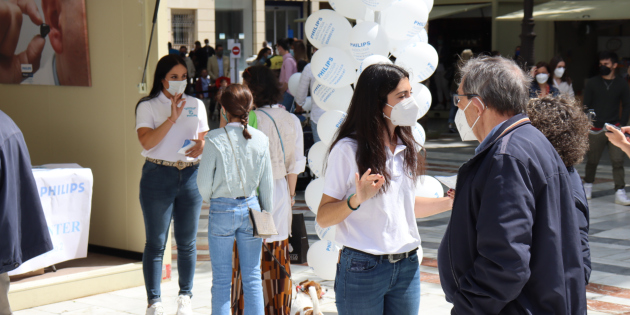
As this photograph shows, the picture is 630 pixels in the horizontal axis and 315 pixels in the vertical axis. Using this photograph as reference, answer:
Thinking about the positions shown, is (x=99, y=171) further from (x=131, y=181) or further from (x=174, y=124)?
(x=174, y=124)

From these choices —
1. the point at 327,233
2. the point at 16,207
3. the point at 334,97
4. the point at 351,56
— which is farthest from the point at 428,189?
the point at 16,207

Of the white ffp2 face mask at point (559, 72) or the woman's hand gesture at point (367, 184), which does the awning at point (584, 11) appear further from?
the woman's hand gesture at point (367, 184)

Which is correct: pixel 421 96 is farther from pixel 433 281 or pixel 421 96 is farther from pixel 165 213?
pixel 165 213

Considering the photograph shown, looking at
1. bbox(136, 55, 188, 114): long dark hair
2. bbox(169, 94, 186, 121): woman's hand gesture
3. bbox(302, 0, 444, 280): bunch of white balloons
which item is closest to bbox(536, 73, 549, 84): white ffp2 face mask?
bbox(302, 0, 444, 280): bunch of white balloons

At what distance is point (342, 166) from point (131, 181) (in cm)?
370

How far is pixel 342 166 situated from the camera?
3312mm

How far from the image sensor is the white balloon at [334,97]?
5539 millimetres

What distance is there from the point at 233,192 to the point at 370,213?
1483mm

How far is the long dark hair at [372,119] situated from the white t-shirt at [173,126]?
218 cm

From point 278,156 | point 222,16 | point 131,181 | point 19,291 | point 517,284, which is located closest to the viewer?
point 517,284

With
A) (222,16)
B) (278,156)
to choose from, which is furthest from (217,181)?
(222,16)

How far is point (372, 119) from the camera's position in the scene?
3.31 m

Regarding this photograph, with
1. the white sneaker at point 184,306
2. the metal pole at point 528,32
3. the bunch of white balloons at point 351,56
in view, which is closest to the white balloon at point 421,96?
the bunch of white balloons at point 351,56

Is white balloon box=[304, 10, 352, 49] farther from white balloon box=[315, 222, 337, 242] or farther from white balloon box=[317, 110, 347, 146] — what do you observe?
white balloon box=[315, 222, 337, 242]
